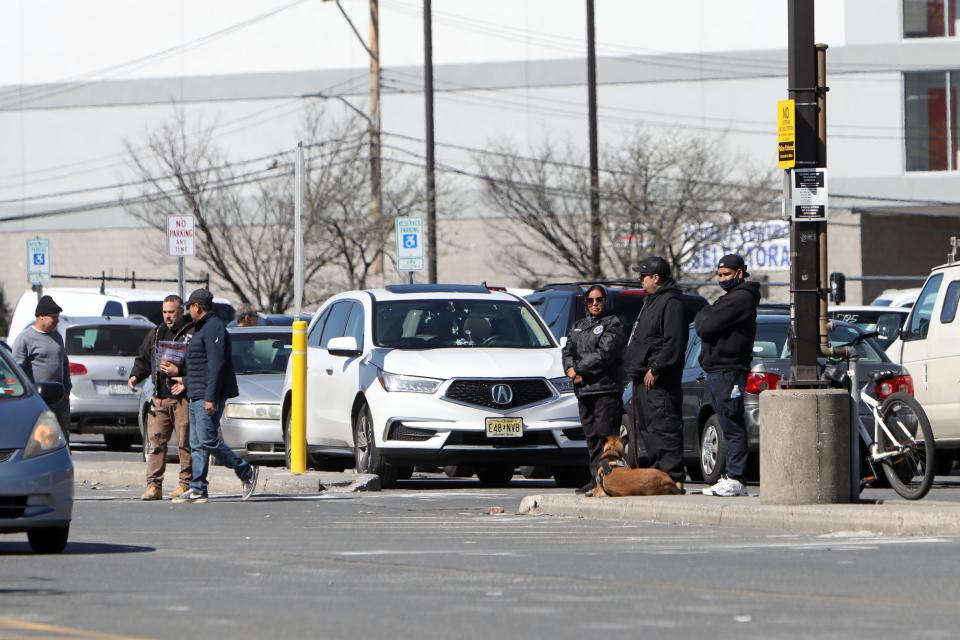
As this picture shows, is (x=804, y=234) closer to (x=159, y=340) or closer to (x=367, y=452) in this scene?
(x=367, y=452)

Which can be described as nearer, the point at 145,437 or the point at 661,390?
the point at 661,390

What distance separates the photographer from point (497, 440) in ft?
58.2

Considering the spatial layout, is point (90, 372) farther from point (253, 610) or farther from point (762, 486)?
point (253, 610)

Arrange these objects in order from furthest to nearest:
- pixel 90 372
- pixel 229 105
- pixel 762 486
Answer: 1. pixel 229 105
2. pixel 90 372
3. pixel 762 486

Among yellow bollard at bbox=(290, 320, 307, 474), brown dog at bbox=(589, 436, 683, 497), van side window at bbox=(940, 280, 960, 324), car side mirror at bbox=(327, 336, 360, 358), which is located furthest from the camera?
yellow bollard at bbox=(290, 320, 307, 474)

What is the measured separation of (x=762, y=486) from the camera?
13977 mm

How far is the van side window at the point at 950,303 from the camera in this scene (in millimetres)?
17953

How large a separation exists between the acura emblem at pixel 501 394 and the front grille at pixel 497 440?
1.10 feet

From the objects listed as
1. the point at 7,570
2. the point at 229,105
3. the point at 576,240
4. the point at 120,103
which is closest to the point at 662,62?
the point at 576,240

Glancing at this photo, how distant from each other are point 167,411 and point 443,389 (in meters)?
2.46

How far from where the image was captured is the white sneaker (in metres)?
15.0

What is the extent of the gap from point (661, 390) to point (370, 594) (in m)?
6.54

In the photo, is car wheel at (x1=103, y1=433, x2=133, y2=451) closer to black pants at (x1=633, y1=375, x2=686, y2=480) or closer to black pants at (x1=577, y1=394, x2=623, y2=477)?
black pants at (x1=577, y1=394, x2=623, y2=477)

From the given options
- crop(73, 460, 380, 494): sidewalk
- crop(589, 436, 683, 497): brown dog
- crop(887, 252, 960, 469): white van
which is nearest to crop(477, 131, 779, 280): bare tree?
crop(73, 460, 380, 494): sidewalk
